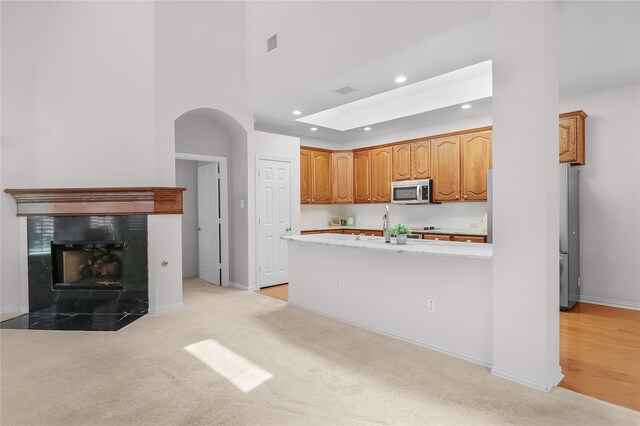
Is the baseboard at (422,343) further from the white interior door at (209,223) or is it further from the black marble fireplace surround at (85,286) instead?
the white interior door at (209,223)

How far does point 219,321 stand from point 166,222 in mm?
1509

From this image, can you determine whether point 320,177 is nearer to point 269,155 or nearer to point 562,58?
point 269,155

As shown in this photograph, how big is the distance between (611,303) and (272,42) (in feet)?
18.7

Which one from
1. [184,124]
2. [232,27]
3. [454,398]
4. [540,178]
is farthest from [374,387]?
[232,27]

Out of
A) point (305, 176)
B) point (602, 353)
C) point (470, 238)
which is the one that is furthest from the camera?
point (305, 176)

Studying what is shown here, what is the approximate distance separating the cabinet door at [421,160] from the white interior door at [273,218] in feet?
7.57

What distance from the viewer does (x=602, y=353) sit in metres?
3.12

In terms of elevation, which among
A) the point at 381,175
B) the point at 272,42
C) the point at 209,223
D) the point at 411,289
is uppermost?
the point at 272,42

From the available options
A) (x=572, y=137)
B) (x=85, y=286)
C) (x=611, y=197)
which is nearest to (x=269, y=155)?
(x=85, y=286)

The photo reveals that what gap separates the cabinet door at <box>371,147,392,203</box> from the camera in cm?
698

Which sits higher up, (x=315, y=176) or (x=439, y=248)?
(x=315, y=176)

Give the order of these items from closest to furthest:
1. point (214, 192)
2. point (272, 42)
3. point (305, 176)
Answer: point (272, 42) → point (214, 192) → point (305, 176)

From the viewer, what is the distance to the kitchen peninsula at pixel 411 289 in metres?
2.93

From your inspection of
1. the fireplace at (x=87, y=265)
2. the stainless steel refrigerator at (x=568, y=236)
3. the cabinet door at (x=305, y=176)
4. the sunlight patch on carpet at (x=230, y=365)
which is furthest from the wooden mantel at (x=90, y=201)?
the stainless steel refrigerator at (x=568, y=236)
